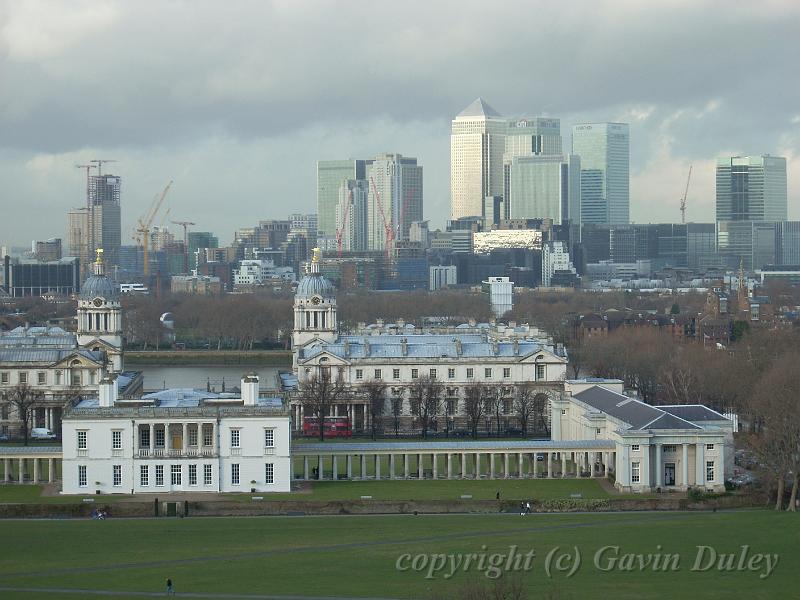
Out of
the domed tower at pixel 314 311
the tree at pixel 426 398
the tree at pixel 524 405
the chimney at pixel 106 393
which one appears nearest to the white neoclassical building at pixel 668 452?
the tree at pixel 524 405

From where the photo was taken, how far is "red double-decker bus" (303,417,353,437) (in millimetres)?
73750

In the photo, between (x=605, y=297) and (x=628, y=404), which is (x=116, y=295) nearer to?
(x=628, y=404)

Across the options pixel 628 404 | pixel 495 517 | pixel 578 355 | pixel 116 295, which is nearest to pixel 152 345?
pixel 578 355

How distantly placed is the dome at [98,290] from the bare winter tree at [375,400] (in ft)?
42.1

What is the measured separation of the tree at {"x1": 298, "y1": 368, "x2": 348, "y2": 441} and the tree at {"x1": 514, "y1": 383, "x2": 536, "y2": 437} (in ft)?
23.9

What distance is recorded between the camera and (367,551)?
4525 centimetres

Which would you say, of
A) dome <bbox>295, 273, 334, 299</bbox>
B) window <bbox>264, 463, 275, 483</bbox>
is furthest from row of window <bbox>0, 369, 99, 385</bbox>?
window <bbox>264, 463, 275, 483</bbox>

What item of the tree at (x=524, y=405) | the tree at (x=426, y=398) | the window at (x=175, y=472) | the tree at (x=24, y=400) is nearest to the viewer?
the window at (x=175, y=472)

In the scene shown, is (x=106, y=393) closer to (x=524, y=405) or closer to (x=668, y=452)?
(x=668, y=452)

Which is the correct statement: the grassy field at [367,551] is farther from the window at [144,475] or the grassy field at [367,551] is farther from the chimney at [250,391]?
the chimney at [250,391]

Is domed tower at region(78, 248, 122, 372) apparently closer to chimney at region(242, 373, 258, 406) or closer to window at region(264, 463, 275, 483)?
chimney at region(242, 373, 258, 406)

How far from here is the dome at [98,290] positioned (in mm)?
85000

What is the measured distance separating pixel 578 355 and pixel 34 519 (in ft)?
192

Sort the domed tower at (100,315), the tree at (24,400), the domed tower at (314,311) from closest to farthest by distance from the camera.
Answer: the tree at (24,400) → the domed tower at (100,315) → the domed tower at (314,311)
